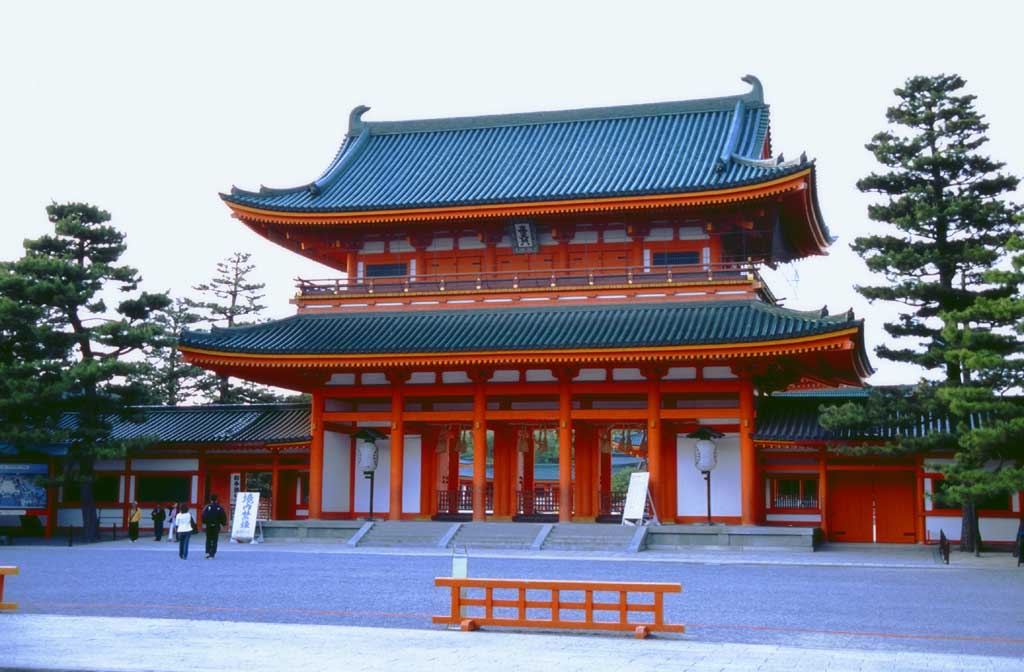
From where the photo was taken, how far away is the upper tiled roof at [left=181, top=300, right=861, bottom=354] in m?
32.4

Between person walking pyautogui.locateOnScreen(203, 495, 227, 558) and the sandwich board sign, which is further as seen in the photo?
the sandwich board sign

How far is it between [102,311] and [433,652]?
91.9 feet

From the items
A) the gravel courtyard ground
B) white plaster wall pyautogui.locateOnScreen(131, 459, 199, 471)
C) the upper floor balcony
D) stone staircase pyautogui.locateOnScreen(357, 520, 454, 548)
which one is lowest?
the gravel courtyard ground

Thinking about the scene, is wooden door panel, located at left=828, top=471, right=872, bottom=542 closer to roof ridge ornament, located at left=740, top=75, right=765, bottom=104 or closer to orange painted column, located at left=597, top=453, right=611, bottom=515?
orange painted column, located at left=597, top=453, right=611, bottom=515

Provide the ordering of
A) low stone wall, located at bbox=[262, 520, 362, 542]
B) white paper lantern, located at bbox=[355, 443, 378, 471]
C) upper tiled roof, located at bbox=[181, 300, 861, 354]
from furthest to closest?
1. white paper lantern, located at bbox=[355, 443, 378, 471]
2. low stone wall, located at bbox=[262, 520, 362, 542]
3. upper tiled roof, located at bbox=[181, 300, 861, 354]

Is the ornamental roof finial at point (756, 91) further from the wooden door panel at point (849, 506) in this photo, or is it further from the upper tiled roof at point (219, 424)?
the upper tiled roof at point (219, 424)

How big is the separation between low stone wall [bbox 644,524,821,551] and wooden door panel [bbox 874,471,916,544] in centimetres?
490

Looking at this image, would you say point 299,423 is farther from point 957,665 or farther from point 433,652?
point 957,665

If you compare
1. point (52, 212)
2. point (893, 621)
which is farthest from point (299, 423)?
point (893, 621)

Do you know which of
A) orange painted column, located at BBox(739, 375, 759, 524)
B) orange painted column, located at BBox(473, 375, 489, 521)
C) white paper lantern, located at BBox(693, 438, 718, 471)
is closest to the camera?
orange painted column, located at BBox(739, 375, 759, 524)

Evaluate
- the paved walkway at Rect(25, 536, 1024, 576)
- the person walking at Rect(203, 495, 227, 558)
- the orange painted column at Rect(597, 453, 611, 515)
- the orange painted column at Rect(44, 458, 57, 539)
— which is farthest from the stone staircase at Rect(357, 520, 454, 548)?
the orange painted column at Rect(44, 458, 57, 539)

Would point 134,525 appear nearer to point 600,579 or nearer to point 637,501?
point 637,501

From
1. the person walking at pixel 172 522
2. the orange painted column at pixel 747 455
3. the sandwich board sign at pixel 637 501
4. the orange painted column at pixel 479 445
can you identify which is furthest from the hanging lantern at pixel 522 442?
the person walking at pixel 172 522

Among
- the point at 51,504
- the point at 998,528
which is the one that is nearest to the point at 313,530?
the point at 51,504
